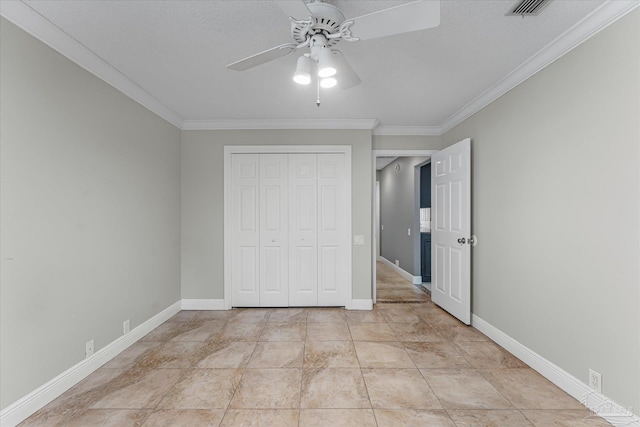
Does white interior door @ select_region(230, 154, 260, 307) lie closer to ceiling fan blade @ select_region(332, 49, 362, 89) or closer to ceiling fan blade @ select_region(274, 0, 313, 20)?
ceiling fan blade @ select_region(332, 49, 362, 89)

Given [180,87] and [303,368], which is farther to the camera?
[180,87]

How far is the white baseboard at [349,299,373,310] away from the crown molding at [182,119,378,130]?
2.35m

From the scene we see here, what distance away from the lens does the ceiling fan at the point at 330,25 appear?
1.34 metres

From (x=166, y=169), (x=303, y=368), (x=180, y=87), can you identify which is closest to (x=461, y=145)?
(x=303, y=368)

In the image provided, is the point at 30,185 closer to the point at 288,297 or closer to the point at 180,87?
the point at 180,87

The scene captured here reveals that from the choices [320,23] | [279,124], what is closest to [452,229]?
[279,124]

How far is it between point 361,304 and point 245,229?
1.89 metres

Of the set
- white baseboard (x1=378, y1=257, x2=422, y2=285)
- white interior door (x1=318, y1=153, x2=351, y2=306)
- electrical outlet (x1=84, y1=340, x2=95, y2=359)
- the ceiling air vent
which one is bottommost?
white baseboard (x1=378, y1=257, x2=422, y2=285)

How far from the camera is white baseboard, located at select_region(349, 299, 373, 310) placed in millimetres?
3943

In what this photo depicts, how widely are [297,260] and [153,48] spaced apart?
2.78 meters

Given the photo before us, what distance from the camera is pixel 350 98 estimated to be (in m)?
3.18

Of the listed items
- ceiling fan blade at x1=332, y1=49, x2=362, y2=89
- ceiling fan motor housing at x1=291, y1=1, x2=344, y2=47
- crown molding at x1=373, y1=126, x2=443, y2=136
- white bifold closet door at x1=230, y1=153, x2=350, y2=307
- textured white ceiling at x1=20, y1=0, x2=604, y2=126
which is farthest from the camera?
crown molding at x1=373, y1=126, x2=443, y2=136

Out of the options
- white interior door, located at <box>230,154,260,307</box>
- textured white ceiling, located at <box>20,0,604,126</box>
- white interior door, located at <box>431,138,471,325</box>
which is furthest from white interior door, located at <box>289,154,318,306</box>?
white interior door, located at <box>431,138,471,325</box>

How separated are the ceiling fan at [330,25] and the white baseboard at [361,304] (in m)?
2.97
